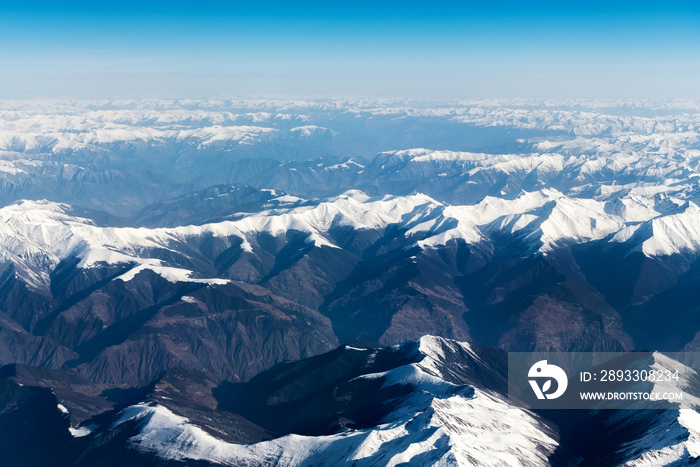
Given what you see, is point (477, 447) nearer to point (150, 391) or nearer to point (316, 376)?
→ point (316, 376)

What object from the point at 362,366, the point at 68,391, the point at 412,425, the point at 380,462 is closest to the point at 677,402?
the point at 412,425

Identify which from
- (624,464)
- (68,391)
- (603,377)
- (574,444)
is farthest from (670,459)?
(68,391)

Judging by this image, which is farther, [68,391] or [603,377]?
[68,391]

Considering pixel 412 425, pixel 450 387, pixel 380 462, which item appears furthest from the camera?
pixel 450 387

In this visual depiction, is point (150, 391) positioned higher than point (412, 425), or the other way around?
point (412, 425)

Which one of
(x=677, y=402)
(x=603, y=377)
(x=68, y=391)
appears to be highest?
(x=677, y=402)

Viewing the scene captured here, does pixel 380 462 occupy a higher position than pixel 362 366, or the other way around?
pixel 380 462

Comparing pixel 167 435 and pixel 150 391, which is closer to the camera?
pixel 167 435

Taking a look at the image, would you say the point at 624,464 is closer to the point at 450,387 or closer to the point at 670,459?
the point at 670,459

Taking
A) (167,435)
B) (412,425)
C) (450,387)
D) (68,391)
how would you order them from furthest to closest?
(68,391) < (450,387) < (167,435) < (412,425)
